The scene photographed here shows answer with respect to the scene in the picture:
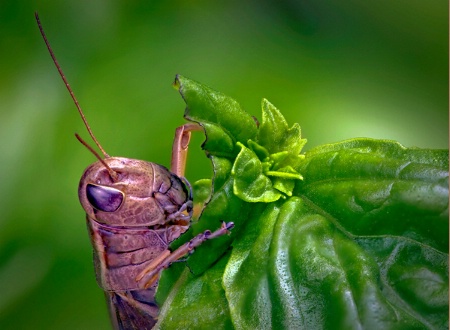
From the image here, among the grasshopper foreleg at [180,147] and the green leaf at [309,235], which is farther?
the grasshopper foreleg at [180,147]

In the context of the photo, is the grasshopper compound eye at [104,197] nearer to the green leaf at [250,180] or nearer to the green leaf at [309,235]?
the green leaf at [309,235]

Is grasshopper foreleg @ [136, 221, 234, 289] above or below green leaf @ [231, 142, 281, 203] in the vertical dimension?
below

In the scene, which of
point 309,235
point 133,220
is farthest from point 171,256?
point 309,235

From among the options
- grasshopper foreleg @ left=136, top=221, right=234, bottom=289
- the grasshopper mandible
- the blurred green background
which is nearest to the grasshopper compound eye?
the grasshopper mandible

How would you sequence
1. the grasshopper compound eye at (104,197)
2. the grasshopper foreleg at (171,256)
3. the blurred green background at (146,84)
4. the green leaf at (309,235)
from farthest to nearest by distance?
the blurred green background at (146,84) < the grasshopper compound eye at (104,197) < the grasshopper foreleg at (171,256) < the green leaf at (309,235)

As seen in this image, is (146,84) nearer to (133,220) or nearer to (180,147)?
(180,147)

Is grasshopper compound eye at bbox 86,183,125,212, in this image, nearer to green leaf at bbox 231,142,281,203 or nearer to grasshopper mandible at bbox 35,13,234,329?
grasshopper mandible at bbox 35,13,234,329

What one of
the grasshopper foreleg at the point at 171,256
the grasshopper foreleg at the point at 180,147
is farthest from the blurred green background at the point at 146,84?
the grasshopper foreleg at the point at 171,256

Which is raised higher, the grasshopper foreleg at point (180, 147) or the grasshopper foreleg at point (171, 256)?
the grasshopper foreleg at point (180, 147)
